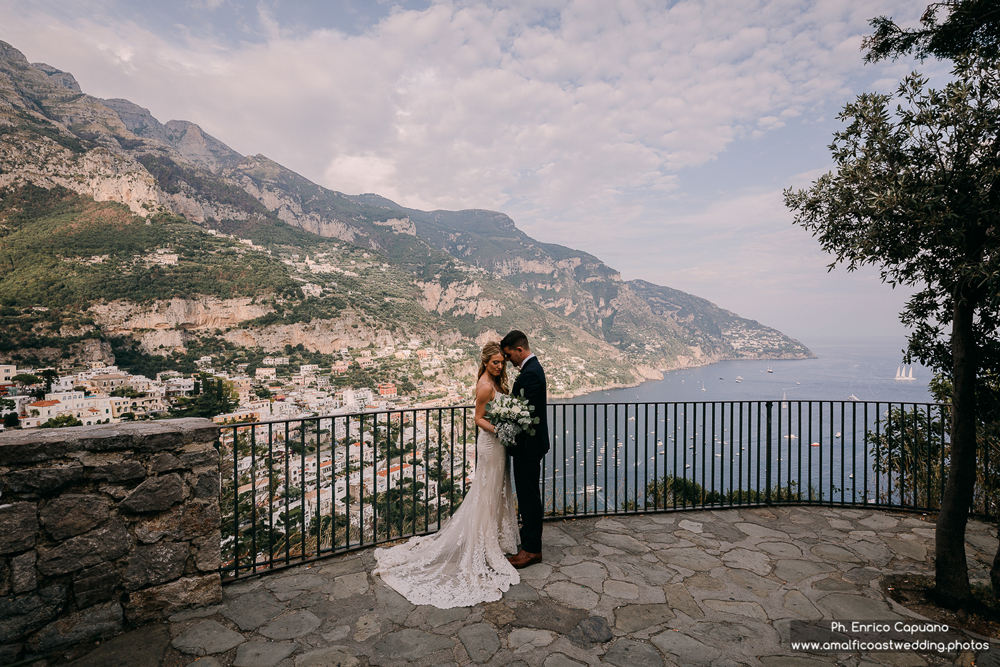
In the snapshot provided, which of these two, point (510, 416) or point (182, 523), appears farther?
point (510, 416)

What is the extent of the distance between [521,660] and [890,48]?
5309mm

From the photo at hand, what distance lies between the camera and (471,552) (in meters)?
3.41

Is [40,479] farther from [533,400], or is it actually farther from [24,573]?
[533,400]

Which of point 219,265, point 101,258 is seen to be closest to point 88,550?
point 101,258

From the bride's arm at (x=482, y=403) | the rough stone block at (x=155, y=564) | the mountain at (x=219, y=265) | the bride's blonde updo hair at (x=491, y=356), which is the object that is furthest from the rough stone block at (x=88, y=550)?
the mountain at (x=219, y=265)

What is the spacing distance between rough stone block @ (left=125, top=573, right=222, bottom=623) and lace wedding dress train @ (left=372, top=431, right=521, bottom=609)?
120 cm

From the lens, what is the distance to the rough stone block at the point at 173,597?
2717 millimetres

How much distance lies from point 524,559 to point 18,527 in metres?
3.44

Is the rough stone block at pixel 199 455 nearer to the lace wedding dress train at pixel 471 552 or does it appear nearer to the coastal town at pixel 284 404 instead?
the lace wedding dress train at pixel 471 552

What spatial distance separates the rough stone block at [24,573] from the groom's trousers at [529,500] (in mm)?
3241

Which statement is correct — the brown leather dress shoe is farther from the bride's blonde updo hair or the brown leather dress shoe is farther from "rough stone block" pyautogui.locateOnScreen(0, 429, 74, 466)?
"rough stone block" pyautogui.locateOnScreen(0, 429, 74, 466)

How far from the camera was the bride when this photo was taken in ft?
10.2

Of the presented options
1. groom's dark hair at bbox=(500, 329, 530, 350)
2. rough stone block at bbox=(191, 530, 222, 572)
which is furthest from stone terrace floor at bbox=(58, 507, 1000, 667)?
groom's dark hair at bbox=(500, 329, 530, 350)

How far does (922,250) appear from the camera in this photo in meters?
2.94
